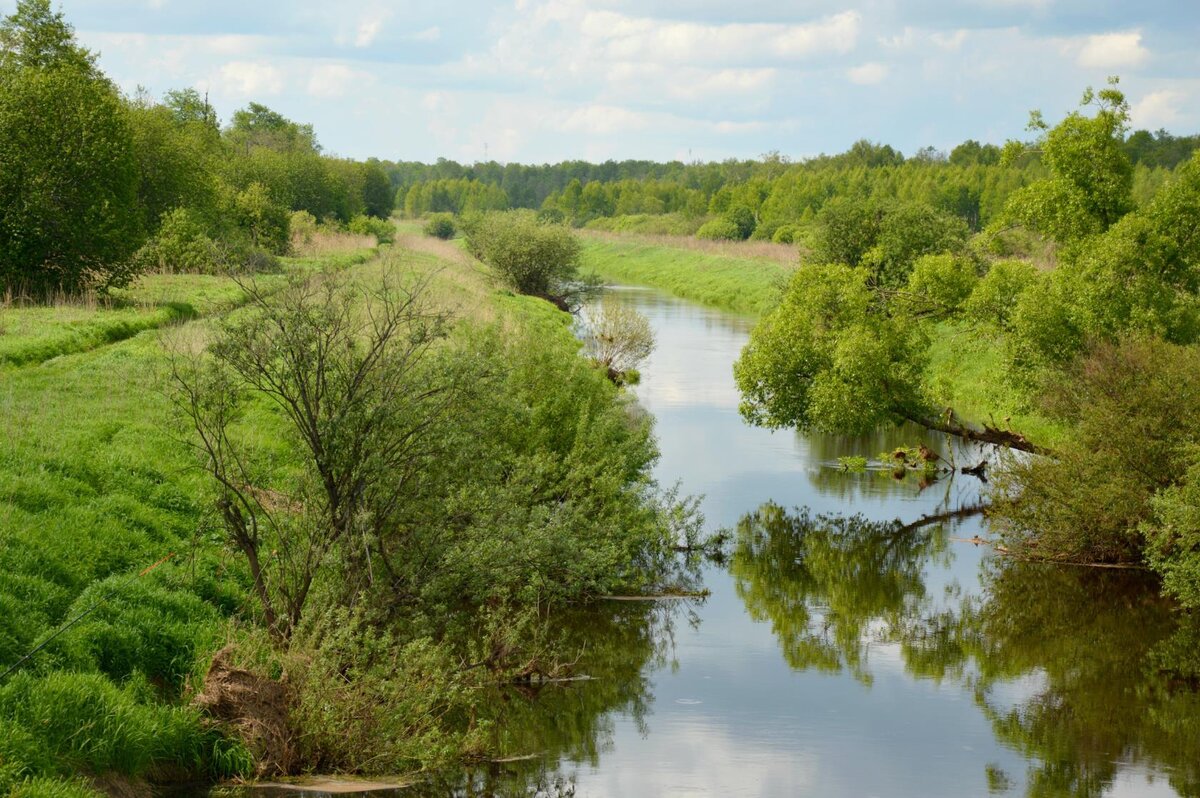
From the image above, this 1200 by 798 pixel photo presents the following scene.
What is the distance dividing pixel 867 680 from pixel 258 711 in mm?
7547

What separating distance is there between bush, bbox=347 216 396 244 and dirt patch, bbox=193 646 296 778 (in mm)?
65676

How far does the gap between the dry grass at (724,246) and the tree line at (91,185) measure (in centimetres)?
2589

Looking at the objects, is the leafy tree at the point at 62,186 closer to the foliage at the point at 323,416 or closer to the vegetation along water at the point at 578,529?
the vegetation along water at the point at 578,529

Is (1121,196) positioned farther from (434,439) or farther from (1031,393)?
(434,439)

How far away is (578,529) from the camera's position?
52.9 ft

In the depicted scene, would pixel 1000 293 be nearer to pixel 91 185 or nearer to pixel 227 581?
pixel 227 581

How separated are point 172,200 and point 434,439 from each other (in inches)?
1310

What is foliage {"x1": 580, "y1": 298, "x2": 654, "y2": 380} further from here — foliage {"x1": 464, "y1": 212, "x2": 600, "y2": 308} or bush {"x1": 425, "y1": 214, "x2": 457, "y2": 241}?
bush {"x1": 425, "y1": 214, "x2": 457, "y2": 241}

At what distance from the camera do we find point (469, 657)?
14.0m

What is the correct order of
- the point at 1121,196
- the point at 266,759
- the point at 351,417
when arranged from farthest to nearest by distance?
the point at 1121,196 → the point at 351,417 → the point at 266,759

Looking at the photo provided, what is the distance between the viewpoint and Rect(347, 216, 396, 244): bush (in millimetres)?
75688

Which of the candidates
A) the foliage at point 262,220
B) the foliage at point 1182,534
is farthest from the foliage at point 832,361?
the foliage at point 262,220

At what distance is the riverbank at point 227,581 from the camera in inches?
404

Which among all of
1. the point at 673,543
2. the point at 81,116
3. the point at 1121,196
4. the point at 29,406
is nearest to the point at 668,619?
the point at 673,543
